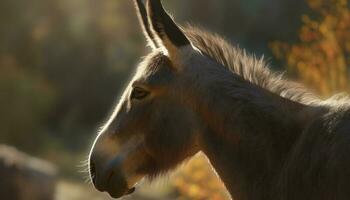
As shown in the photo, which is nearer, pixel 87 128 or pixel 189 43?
pixel 189 43

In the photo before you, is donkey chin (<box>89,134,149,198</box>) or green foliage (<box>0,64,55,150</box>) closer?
donkey chin (<box>89,134,149,198</box>)

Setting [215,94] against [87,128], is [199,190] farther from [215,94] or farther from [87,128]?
[87,128]

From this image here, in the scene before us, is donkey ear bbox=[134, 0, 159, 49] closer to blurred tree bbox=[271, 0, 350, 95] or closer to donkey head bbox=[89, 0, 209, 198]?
donkey head bbox=[89, 0, 209, 198]

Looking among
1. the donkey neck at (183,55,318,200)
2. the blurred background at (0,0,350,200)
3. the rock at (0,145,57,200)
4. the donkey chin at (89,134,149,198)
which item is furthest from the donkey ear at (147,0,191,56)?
the blurred background at (0,0,350,200)

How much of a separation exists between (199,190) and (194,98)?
17.5 ft

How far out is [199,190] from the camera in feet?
34.4

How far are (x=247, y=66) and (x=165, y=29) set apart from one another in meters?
0.56

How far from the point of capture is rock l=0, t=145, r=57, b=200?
968 cm

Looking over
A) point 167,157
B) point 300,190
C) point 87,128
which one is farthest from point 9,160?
point 87,128

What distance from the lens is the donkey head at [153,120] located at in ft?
17.5

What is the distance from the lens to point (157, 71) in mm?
5414

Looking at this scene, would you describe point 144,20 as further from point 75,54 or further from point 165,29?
point 75,54

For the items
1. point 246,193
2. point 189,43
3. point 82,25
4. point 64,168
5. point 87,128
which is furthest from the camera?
point 82,25

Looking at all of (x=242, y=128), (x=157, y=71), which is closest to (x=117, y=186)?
(x=157, y=71)
